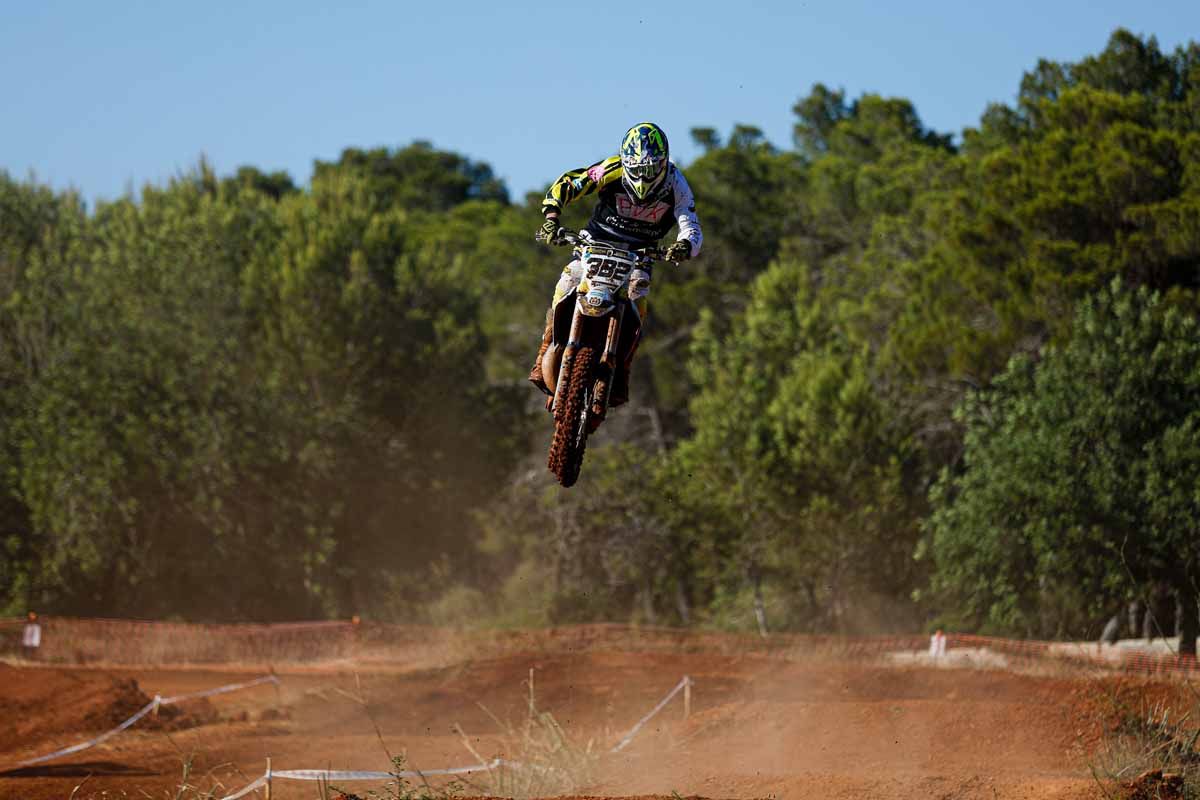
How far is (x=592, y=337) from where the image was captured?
40.6 feet

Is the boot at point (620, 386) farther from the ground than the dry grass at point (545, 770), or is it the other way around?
the boot at point (620, 386)

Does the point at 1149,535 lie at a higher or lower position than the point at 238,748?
higher

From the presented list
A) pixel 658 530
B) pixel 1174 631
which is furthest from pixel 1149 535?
pixel 658 530

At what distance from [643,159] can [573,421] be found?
2.33 m

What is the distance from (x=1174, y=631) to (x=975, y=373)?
7.87 m

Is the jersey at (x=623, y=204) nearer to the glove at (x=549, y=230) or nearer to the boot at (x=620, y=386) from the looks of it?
the glove at (x=549, y=230)

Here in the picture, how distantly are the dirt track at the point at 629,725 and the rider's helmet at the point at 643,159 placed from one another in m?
6.04

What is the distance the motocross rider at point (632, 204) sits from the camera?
12.0 m

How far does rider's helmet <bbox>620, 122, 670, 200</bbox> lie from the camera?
469 inches

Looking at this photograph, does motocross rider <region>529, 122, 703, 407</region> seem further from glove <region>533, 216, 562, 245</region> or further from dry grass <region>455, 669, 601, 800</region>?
dry grass <region>455, 669, 601, 800</region>

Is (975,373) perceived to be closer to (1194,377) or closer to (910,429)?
(910,429)

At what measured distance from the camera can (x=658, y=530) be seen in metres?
39.8

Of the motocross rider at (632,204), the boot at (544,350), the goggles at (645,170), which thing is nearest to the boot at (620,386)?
the motocross rider at (632,204)

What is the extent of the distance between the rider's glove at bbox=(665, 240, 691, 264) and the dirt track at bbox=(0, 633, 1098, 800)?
5.40 m
